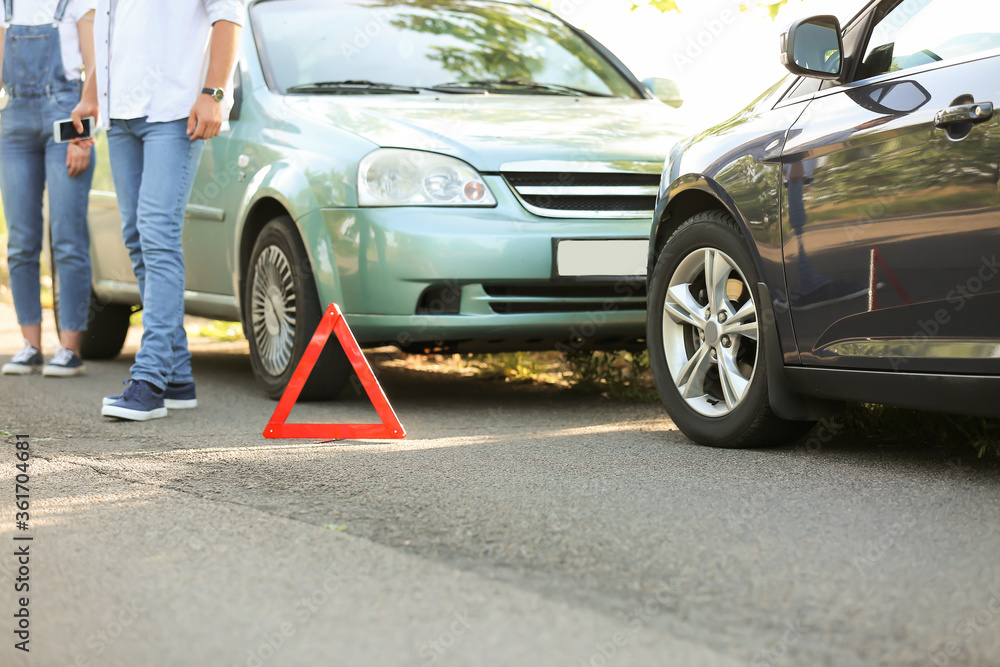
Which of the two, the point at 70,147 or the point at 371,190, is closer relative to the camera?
the point at 371,190

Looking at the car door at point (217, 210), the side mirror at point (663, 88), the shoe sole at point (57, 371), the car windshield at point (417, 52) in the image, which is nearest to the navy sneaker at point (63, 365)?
the shoe sole at point (57, 371)

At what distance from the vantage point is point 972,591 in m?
2.47

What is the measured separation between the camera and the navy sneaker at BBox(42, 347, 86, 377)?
249 inches

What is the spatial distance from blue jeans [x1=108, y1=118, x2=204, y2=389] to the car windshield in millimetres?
839

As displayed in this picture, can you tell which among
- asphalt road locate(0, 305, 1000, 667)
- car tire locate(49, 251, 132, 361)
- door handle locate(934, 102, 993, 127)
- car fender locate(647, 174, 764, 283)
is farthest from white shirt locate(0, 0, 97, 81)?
door handle locate(934, 102, 993, 127)

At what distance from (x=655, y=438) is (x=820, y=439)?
22.4 inches

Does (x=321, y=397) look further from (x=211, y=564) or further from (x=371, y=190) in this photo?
(x=211, y=564)

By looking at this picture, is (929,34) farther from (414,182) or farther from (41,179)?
(41,179)

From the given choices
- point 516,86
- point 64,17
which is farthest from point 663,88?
point 64,17

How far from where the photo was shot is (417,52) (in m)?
6.02

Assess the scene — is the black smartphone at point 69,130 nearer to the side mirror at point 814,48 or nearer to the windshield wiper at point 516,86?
the windshield wiper at point 516,86

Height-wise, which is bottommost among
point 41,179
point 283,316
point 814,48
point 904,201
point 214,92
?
point 283,316

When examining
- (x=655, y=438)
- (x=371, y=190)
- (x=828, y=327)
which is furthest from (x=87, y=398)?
(x=828, y=327)

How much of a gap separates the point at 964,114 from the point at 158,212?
317 centimetres
